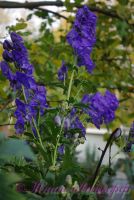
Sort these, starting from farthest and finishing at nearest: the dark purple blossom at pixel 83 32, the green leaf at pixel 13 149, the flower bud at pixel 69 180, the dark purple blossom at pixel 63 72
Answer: the dark purple blossom at pixel 63 72 → the dark purple blossom at pixel 83 32 → the flower bud at pixel 69 180 → the green leaf at pixel 13 149

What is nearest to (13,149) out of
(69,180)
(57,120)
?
(69,180)

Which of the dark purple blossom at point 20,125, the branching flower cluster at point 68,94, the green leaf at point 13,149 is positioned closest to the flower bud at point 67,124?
the branching flower cluster at point 68,94

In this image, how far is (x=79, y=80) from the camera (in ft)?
4.13

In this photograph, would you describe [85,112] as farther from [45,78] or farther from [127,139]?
[45,78]

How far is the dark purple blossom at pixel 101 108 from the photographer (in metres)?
1.24

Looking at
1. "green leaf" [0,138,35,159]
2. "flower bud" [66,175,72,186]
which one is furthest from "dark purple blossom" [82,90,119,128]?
"green leaf" [0,138,35,159]

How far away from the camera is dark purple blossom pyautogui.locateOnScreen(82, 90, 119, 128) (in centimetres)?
124

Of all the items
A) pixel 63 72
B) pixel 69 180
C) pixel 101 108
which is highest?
pixel 63 72

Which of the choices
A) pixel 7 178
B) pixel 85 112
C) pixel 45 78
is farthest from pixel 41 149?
pixel 45 78

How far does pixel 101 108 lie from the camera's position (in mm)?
1246

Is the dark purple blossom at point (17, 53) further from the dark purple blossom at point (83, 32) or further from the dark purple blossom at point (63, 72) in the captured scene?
the dark purple blossom at point (63, 72)

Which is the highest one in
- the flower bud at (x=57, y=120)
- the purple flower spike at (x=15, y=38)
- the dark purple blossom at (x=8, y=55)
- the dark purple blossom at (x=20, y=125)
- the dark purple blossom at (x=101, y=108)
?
the purple flower spike at (x=15, y=38)

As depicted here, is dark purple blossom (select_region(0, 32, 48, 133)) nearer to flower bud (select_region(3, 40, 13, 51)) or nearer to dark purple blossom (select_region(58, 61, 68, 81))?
flower bud (select_region(3, 40, 13, 51))

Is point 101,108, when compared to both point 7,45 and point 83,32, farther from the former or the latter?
point 7,45
